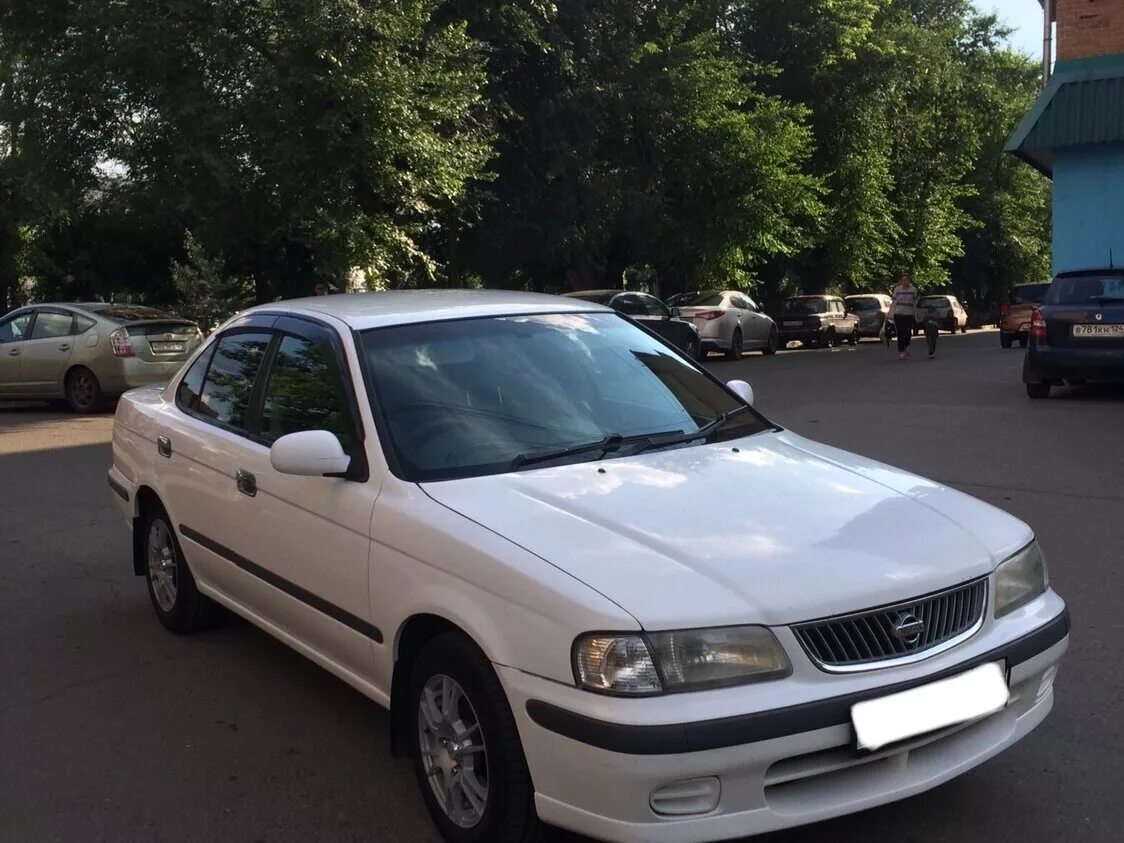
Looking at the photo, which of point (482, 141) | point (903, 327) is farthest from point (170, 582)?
→ point (903, 327)

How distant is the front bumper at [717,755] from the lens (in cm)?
278

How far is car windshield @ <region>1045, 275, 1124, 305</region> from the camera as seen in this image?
45.2ft

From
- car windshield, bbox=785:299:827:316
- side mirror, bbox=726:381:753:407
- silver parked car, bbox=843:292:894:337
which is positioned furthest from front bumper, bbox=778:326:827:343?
side mirror, bbox=726:381:753:407

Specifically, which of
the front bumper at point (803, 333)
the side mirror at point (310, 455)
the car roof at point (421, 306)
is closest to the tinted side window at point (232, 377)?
the car roof at point (421, 306)

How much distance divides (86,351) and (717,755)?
14.4m

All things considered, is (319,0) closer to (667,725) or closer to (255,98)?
Answer: (255,98)

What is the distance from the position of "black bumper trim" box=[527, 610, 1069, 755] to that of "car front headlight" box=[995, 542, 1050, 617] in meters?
0.57

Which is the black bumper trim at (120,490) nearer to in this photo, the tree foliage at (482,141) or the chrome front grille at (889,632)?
the chrome front grille at (889,632)

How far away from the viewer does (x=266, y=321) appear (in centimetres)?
494

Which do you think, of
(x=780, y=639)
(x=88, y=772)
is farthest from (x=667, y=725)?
(x=88, y=772)

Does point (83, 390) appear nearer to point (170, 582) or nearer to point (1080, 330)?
point (170, 582)

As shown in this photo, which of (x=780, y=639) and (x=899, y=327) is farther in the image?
(x=899, y=327)

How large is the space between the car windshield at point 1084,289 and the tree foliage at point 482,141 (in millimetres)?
9677

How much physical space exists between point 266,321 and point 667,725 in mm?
2846
